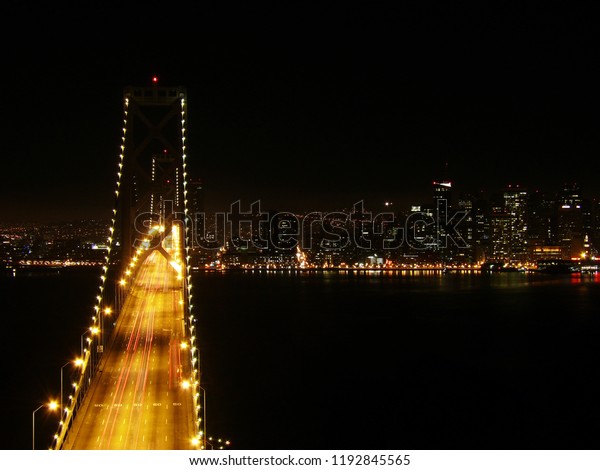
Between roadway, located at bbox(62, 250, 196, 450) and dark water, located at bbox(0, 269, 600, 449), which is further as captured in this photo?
dark water, located at bbox(0, 269, 600, 449)

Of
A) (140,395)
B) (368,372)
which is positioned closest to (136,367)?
(140,395)

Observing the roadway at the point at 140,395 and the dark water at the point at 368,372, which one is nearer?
the roadway at the point at 140,395

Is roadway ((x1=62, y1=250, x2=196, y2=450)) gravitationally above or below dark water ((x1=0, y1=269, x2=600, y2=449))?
above

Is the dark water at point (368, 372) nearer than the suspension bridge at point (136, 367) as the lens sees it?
No

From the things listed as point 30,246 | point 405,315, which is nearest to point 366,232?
point 30,246

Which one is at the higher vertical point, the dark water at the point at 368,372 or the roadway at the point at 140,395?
the roadway at the point at 140,395
